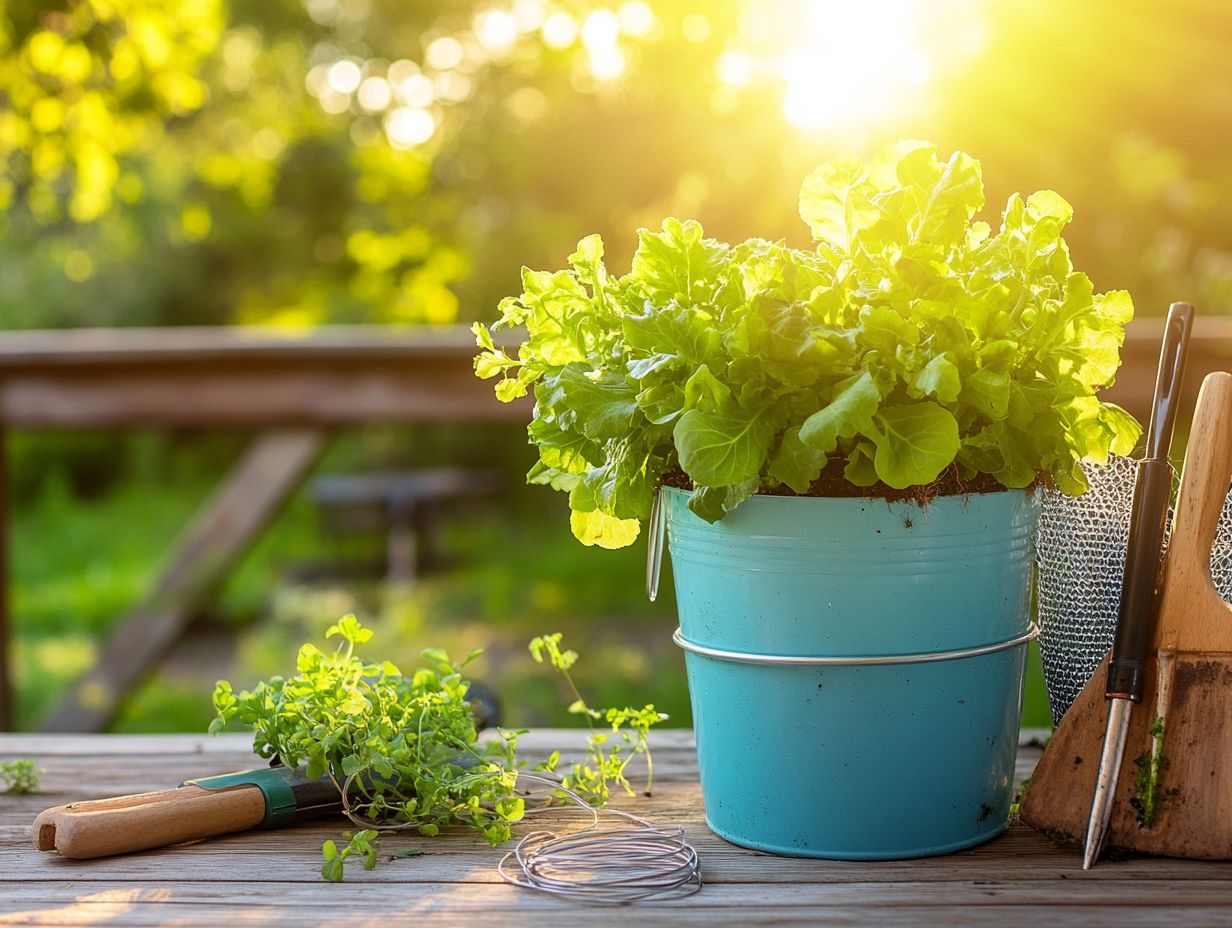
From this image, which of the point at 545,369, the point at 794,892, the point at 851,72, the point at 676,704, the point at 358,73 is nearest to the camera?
the point at 794,892

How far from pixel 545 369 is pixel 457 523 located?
25.3ft

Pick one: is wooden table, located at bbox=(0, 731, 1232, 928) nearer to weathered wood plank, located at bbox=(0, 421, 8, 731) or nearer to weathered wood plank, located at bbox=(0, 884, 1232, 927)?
weathered wood plank, located at bbox=(0, 884, 1232, 927)

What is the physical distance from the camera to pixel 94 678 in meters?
3.07

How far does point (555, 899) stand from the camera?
1132mm

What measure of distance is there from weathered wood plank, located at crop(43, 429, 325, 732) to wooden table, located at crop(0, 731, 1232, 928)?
156cm

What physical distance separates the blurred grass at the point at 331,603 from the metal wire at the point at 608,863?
263 centimetres

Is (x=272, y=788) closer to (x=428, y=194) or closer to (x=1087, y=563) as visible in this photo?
(x=1087, y=563)

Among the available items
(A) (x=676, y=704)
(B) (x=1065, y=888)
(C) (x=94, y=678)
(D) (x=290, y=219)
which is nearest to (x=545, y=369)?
(B) (x=1065, y=888)

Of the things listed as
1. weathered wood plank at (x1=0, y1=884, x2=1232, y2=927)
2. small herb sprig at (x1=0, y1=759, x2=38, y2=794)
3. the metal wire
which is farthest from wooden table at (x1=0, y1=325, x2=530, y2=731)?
weathered wood plank at (x1=0, y1=884, x2=1232, y2=927)

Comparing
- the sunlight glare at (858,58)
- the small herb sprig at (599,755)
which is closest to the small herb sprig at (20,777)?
the small herb sprig at (599,755)

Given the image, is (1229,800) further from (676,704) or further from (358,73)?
(358,73)

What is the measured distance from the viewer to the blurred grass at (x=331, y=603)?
5.12m

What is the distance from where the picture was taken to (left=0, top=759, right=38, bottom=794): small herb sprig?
152cm

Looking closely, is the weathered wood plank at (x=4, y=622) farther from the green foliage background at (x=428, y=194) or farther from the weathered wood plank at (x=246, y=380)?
the green foliage background at (x=428, y=194)
